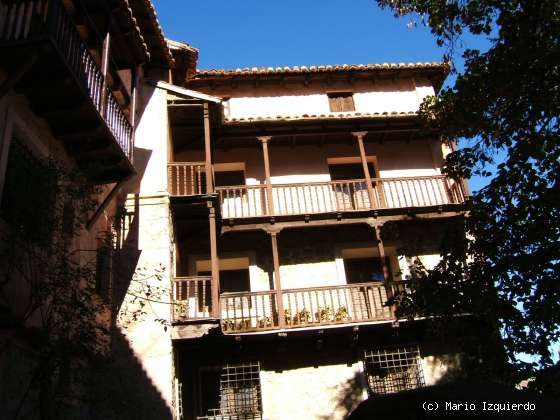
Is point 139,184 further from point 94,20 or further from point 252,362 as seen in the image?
point 252,362

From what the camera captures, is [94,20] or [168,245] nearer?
[94,20]

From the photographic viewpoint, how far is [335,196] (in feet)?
51.8

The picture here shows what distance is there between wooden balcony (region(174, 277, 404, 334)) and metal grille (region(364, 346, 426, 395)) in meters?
1.09

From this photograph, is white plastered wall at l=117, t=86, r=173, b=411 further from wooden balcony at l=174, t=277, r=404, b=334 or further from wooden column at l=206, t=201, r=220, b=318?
wooden column at l=206, t=201, r=220, b=318

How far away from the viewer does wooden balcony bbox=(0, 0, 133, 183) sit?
23.9 ft

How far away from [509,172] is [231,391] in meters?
8.54

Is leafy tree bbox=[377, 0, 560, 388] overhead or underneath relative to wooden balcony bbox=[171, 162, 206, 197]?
underneath

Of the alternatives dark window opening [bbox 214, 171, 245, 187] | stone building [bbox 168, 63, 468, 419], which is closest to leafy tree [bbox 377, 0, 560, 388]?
stone building [bbox 168, 63, 468, 419]

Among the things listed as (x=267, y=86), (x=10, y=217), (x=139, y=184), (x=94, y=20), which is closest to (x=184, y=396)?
(x=139, y=184)

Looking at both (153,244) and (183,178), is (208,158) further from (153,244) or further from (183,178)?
(153,244)

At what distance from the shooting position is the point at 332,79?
1830cm

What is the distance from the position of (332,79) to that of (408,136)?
336 cm

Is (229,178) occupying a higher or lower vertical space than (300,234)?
higher

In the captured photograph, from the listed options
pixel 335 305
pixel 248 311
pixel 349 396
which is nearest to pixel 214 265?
pixel 248 311
